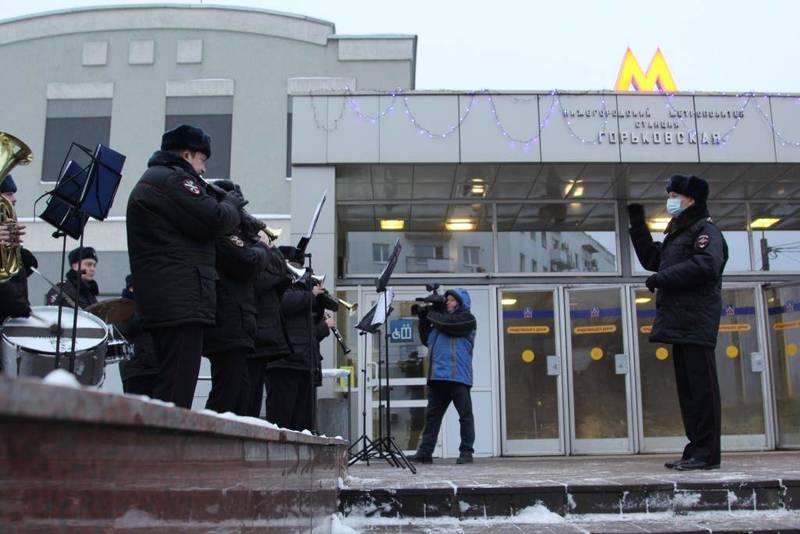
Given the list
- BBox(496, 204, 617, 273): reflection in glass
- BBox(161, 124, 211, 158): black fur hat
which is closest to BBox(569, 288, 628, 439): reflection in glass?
BBox(496, 204, 617, 273): reflection in glass

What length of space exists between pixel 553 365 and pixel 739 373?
2466 millimetres

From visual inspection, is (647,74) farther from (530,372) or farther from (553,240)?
(530,372)

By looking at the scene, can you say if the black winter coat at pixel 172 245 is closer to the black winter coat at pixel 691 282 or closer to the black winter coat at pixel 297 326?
the black winter coat at pixel 297 326

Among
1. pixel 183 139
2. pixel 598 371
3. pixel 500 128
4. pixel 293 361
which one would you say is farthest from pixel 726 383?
pixel 183 139

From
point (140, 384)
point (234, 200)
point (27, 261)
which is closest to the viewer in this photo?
point (234, 200)

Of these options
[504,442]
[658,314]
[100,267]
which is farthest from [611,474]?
[100,267]

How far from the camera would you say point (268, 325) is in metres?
4.52

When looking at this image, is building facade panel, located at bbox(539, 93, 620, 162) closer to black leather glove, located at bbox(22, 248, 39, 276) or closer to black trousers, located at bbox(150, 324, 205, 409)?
black leather glove, located at bbox(22, 248, 39, 276)

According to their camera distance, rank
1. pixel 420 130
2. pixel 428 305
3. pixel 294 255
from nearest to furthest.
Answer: pixel 294 255 < pixel 428 305 < pixel 420 130

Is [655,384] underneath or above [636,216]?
underneath

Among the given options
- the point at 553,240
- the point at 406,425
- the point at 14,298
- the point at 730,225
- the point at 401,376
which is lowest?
the point at 406,425

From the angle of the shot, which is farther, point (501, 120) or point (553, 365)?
point (553, 365)

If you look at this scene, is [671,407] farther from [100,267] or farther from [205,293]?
[100,267]

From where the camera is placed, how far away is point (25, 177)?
46.1ft
